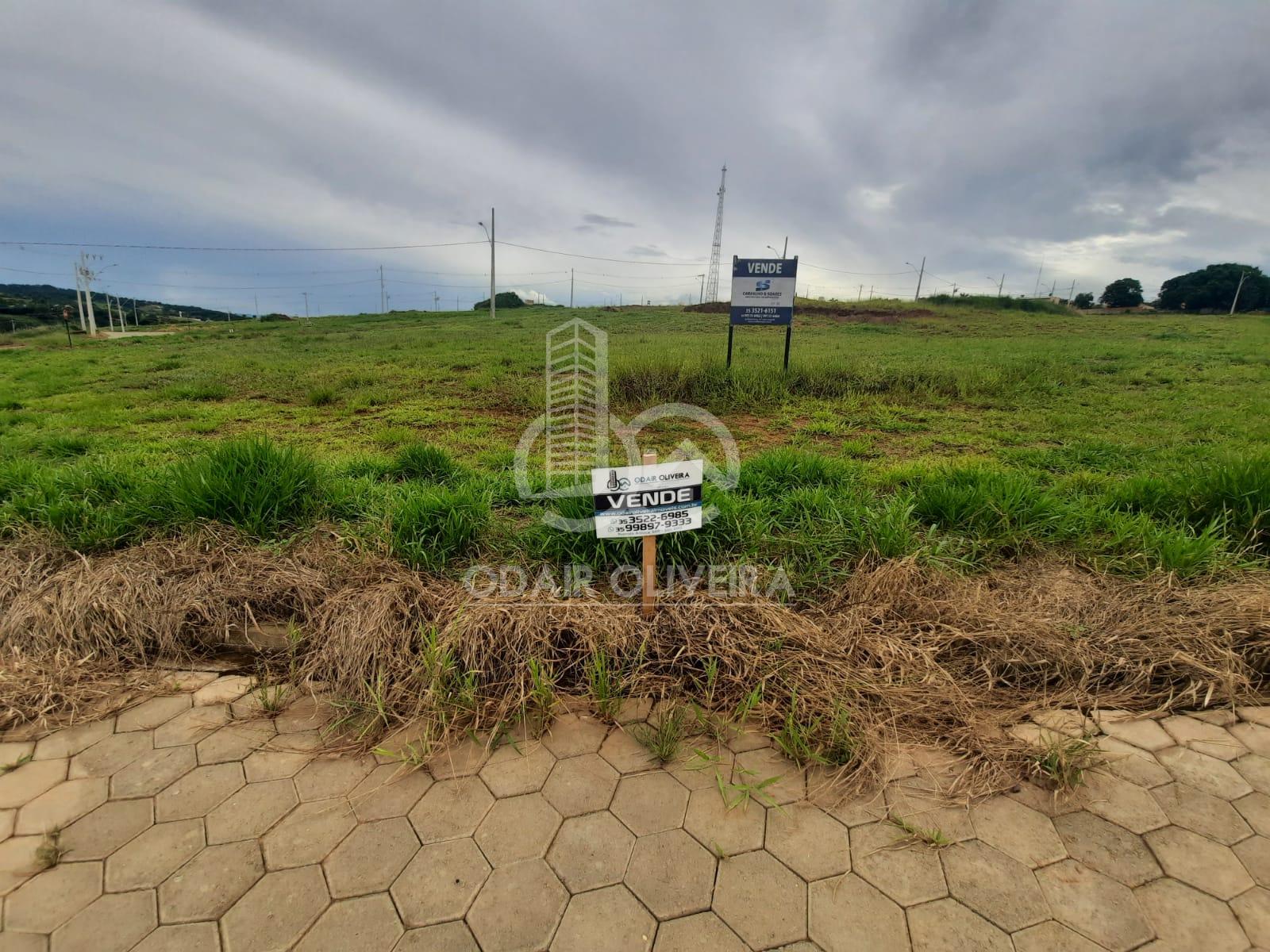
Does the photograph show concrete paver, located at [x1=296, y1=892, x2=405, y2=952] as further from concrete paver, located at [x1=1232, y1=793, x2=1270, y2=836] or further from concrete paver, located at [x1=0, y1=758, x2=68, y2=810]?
concrete paver, located at [x1=1232, y1=793, x2=1270, y2=836]

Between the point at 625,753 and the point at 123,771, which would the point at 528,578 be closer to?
the point at 625,753

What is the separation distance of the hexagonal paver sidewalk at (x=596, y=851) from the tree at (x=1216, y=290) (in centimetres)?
6501

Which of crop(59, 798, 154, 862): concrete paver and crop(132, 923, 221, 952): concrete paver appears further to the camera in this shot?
crop(59, 798, 154, 862): concrete paver

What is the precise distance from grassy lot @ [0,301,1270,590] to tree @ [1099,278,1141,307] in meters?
51.2

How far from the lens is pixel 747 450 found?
16.5 ft

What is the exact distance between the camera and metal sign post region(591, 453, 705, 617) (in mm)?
2072

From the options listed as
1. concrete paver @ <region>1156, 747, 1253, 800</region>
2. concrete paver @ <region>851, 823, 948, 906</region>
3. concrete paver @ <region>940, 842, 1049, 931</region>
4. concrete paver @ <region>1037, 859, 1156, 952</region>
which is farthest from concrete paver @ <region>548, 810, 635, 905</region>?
concrete paver @ <region>1156, 747, 1253, 800</region>

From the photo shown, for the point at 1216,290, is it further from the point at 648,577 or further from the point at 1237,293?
the point at 648,577

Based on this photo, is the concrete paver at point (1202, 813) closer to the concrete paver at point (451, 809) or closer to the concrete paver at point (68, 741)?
the concrete paver at point (451, 809)

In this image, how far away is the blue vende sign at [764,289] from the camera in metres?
7.93

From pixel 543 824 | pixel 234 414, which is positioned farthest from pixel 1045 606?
pixel 234 414

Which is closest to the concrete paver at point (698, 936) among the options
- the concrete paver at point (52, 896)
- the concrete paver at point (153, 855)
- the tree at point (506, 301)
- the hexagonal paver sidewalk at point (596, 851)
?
the hexagonal paver sidewalk at point (596, 851)

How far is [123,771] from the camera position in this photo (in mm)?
1751

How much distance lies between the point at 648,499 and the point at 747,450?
10.1ft
